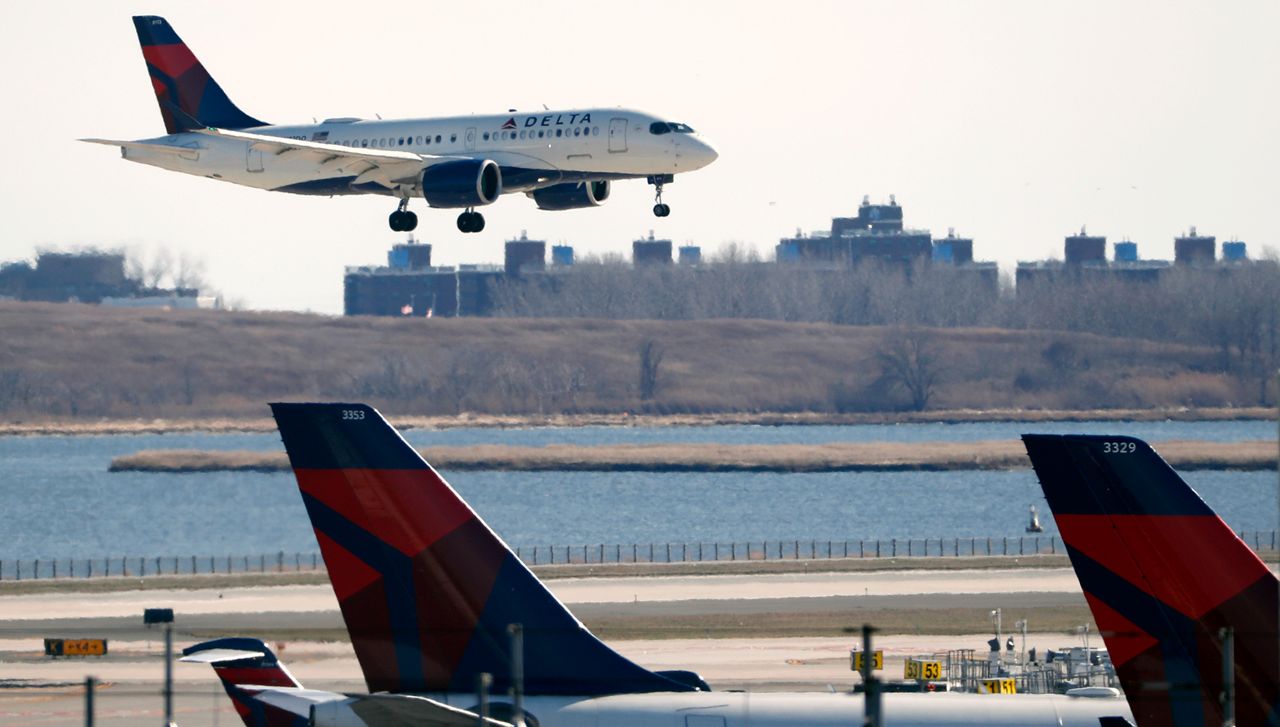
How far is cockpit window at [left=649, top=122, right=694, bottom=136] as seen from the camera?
59781 millimetres

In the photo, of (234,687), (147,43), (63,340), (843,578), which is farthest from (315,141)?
(63,340)

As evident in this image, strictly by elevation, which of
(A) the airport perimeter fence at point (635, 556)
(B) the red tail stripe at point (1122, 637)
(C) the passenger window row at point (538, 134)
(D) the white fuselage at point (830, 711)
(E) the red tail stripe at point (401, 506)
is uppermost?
(C) the passenger window row at point (538, 134)

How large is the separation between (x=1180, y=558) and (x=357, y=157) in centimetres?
4540

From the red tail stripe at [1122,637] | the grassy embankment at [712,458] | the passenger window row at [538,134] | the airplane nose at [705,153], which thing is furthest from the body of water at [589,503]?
the red tail stripe at [1122,637]

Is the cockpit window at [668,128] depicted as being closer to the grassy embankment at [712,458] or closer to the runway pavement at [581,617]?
the runway pavement at [581,617]

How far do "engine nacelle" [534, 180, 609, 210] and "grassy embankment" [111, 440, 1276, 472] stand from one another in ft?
213

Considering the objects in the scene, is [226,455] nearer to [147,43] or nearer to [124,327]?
[147,43]

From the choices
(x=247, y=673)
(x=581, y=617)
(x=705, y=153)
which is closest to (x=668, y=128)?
(x=705, y=153)

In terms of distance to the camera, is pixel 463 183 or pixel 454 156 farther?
pixel 454 156

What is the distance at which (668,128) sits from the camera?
60.1 m

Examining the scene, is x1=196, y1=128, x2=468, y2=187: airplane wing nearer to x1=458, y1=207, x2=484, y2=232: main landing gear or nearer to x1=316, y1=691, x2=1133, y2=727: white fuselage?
x1=458, y1=207, x2=484, y2=232: main landing gear

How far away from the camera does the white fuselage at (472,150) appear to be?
5953 centimetres

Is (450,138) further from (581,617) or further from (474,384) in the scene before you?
(474,384)

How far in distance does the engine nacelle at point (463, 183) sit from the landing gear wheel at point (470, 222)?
1.42 m
